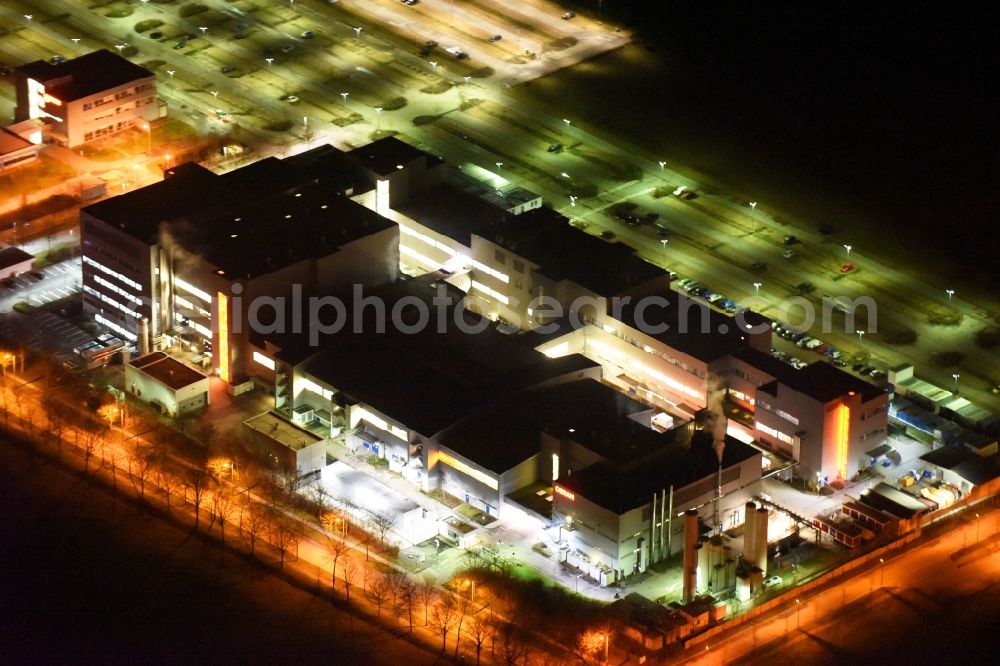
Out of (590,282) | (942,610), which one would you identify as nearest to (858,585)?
(942,610)

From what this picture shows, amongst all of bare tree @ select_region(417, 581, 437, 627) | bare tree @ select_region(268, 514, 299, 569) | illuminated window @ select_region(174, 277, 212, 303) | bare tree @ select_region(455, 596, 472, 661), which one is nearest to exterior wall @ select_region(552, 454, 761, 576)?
bare tree @ select_region(455, 596, 472, 661)

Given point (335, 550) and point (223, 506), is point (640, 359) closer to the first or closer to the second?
point (335, 550)

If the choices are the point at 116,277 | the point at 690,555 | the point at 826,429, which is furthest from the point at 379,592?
the point at 116,277

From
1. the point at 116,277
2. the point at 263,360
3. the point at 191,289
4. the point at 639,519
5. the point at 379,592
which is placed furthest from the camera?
the point at 116,277

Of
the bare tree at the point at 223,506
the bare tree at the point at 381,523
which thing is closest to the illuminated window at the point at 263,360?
the bare tree at the point at 223,506

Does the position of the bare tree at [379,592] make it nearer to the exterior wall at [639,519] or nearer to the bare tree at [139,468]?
the exterior wall at [639,519]

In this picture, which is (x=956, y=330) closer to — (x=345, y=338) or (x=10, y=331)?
(x=345, y=338)

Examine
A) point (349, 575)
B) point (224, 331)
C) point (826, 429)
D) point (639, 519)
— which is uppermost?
point (224, 331)
